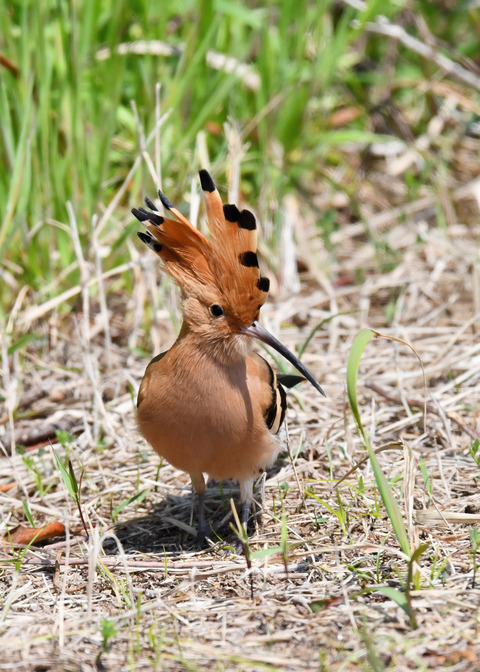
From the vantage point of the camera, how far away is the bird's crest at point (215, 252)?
2.50 m

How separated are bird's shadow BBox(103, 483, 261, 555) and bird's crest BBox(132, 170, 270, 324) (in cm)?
77

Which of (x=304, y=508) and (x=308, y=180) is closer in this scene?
(x=304, y=508)

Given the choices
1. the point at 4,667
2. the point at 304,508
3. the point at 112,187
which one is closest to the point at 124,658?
the point at 4,667

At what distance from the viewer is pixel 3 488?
10.2 ft

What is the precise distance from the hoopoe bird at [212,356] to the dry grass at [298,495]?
0.97ft

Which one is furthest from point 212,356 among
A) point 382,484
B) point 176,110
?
point 176,110

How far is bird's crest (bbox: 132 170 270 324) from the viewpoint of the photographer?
2.50 m

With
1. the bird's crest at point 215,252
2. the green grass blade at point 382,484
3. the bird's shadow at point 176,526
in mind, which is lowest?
the bird's shadow at point 176,526

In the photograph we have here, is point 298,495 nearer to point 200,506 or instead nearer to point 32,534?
point 200,506

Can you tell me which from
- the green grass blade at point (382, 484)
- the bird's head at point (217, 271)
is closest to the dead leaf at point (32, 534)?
the bird's head at point (217, 271)

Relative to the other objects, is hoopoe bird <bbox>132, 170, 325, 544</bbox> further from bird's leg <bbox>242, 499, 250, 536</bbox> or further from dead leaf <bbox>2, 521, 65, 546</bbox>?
dead leaf <bbox>2, 521, 65, 546</bbox>

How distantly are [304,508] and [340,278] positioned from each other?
6.58 ft

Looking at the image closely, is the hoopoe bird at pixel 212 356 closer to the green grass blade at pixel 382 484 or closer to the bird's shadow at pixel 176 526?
the bird's shadow at pixel 176 526

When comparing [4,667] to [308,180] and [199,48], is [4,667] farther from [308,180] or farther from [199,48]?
[308,180]
